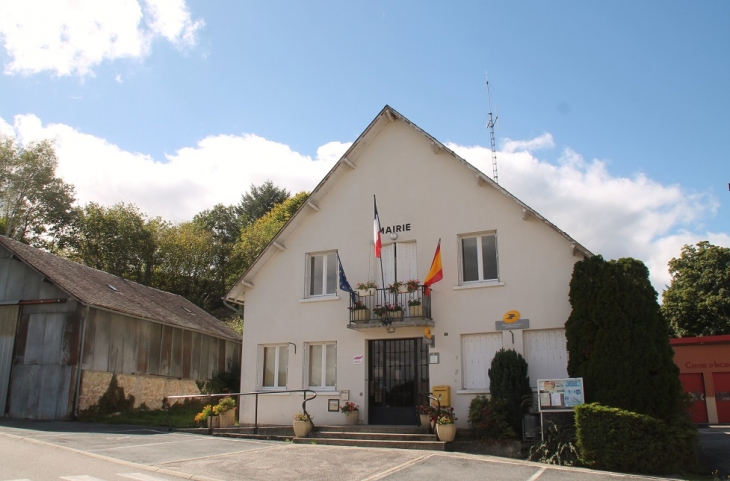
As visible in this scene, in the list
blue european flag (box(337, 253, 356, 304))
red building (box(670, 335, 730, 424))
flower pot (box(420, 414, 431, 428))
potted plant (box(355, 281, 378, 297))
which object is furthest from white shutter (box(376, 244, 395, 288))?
red building (box(670, 335, 730, 424))

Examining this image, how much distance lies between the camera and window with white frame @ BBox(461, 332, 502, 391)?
15.2 m

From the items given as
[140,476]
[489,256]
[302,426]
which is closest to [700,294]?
[489,256]

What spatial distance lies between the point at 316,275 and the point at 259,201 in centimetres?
4035

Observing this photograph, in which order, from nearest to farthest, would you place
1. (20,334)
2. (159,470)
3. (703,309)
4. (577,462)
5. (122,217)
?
(159,470) → (577,462) → (20,334) → (703,309) → (122,217)

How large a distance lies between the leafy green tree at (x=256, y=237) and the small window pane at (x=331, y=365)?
2965 centimetres

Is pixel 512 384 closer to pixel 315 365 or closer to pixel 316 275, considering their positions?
pixel 315 365

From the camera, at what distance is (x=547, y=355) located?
14656mm

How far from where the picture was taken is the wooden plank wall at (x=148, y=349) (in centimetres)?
2328

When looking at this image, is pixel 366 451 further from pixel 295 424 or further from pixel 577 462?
pixel 577 462

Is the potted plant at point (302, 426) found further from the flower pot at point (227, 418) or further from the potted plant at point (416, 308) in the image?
the potted plant at point (416, 308)

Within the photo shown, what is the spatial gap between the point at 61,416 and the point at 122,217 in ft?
89.6

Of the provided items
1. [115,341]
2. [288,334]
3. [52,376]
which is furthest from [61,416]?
[288,334]

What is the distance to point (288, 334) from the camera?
59.0 feet

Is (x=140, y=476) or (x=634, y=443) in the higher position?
(x=634, y=443)
